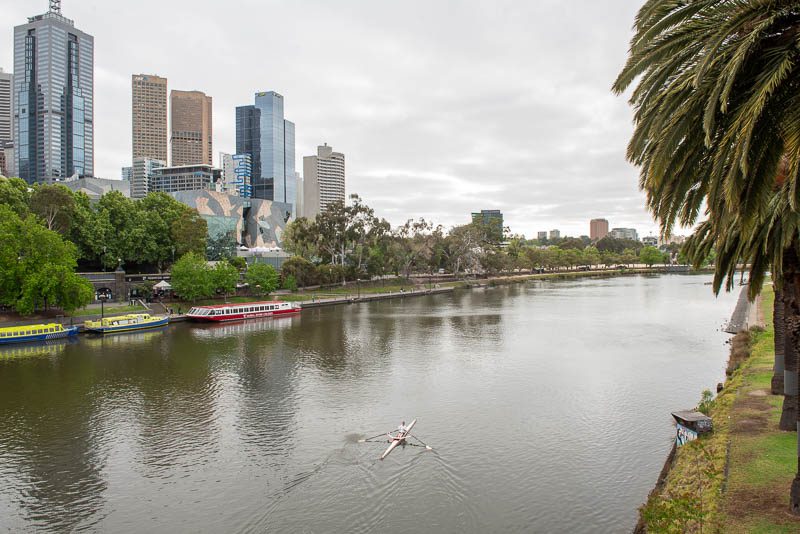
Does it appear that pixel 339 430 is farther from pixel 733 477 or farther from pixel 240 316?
pixel 240 316

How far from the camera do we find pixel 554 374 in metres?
38.5

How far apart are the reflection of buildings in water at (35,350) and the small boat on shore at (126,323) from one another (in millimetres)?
3726

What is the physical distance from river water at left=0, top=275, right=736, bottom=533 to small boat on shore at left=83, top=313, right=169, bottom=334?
3.31m

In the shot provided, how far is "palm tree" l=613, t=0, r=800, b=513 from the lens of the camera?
9.08 metres

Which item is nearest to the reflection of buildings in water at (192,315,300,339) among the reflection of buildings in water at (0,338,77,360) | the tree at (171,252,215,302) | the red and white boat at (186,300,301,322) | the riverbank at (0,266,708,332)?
the red and white boat at (186,300,301,322)

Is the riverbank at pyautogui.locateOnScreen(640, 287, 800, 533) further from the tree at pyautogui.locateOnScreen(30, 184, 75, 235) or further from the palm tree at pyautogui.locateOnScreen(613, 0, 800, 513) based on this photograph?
the tree at pyautogui.locateOnScreen(30, 184, 75, 235)

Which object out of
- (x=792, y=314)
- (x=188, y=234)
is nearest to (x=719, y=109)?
(x=792, y=314)

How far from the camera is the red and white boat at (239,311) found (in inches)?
2694

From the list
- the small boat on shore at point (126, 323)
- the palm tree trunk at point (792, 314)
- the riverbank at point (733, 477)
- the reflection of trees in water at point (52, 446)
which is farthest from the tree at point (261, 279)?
the palm tree trunk at point (792, 314)

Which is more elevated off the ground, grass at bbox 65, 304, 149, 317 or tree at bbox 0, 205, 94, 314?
tree at bbox 0, 205, 94, 314

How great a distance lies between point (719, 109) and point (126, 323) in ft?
204

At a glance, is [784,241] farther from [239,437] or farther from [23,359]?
[23,359]

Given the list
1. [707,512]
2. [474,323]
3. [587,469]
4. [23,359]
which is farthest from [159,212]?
[707,512]

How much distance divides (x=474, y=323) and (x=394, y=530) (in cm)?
5028
